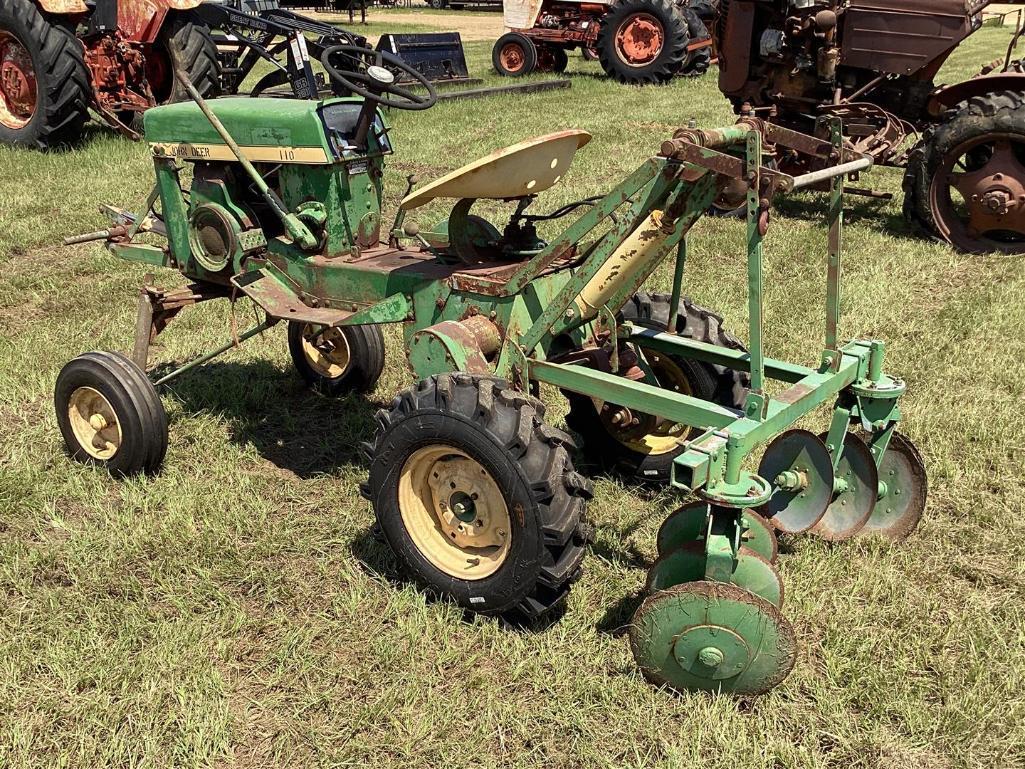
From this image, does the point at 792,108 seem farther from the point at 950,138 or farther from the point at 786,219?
the point at 950,138

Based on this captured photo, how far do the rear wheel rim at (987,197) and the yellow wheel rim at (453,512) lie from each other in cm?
567

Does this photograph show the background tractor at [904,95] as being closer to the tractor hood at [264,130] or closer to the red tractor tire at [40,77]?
the tractor hood at [264,130]

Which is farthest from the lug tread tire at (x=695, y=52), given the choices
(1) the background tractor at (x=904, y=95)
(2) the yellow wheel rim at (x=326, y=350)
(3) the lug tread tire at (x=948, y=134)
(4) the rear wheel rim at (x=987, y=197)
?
(2) the yellow wheel rim at (x=326, y=350)

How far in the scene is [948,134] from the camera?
6973 mm

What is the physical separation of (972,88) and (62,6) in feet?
29.7

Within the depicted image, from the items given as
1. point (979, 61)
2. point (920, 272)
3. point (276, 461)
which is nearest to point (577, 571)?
point (276, 461)

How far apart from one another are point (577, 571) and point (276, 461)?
193cm

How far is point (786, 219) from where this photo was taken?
26.5 feet

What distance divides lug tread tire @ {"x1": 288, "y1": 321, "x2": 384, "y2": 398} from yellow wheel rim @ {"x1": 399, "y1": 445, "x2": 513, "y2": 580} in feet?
5.71

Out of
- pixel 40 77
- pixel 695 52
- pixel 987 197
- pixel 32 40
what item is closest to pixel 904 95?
pixel 987 197

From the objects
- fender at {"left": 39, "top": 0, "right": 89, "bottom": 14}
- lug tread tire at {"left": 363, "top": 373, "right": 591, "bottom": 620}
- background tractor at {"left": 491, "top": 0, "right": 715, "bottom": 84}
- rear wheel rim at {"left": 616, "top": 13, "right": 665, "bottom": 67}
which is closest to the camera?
lug tread tire at {"left": 363, "top": 373, "right": 591, "bottom": 620}

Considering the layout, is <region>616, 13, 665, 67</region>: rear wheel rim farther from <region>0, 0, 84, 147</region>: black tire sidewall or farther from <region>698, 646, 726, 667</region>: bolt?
<region>698, 646, 726, 667</region>: bolt

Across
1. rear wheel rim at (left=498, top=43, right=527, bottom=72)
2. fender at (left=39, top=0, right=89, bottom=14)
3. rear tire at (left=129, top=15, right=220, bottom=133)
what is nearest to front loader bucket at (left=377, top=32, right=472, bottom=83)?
rear wheel rim at (left=498, top=43, right=527, bottom=72)

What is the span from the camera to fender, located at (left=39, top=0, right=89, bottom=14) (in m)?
9.44
